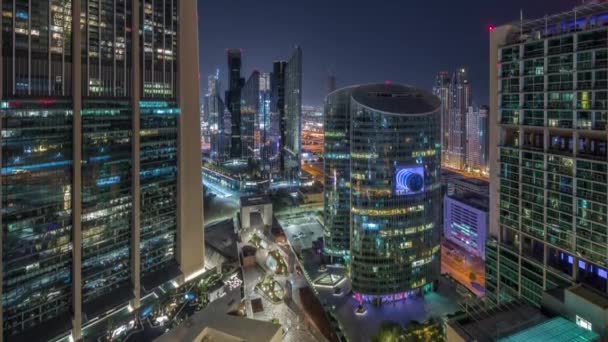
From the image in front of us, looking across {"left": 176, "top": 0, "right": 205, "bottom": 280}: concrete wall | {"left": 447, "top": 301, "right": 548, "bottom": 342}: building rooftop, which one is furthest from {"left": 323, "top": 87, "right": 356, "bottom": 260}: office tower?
{"left": 447, "top": 301, "right": 548, "bottom": 342}: building rooftop

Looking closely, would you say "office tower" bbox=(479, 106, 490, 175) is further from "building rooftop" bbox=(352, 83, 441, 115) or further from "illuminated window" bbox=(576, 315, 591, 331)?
"illuminated window" bbox=(576, 315, 591, 331)

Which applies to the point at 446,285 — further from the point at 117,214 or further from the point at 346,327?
the point at 117,214

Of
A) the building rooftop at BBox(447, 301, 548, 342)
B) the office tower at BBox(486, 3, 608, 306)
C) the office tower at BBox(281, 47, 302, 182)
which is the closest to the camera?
the building rooftop at BBox(447, 301, 548, 342)

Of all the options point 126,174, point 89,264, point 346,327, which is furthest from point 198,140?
point 346,327

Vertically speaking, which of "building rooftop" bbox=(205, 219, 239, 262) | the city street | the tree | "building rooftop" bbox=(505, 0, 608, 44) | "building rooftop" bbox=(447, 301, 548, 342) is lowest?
the city street

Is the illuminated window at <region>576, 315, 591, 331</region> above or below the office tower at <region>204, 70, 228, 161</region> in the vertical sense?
below

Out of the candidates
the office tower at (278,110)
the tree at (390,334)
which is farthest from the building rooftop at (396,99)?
the office tower at (278,110)

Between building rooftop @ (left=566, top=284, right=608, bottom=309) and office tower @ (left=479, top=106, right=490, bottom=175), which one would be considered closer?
building rooftop @ (left=566, top=284, right=608, bottom=309)

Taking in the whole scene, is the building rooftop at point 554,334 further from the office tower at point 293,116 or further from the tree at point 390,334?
the office tower at point 293,116
